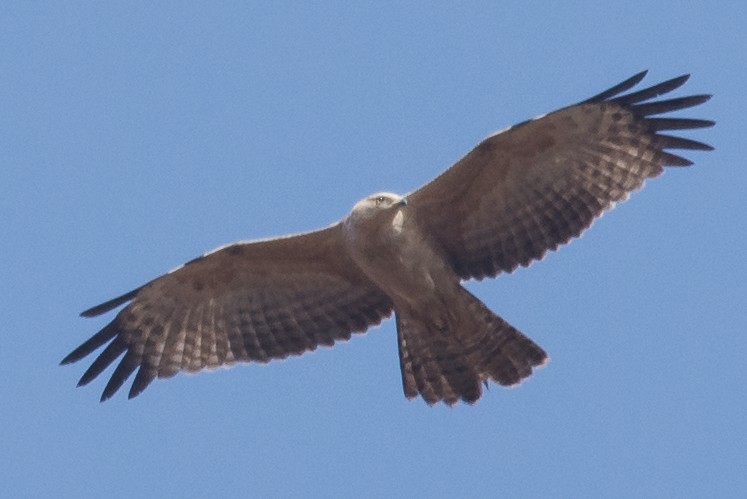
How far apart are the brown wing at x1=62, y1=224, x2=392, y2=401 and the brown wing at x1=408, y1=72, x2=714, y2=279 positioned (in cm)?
93

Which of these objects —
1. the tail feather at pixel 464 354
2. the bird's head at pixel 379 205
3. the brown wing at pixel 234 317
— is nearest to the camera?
the bird's head at pixel 379 205

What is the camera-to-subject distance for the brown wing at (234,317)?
704 inches

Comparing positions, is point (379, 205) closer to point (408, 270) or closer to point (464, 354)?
point (408, 270)

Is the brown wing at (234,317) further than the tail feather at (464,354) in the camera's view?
Yes

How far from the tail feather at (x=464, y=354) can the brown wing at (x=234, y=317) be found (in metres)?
0.58

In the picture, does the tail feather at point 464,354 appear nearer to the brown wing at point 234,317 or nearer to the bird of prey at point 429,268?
the bird of prey at point 429,268

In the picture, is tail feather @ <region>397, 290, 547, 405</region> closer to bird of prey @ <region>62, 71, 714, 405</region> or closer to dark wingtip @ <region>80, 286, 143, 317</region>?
bird of prey @ <region>62, 71, 714, 405</region>

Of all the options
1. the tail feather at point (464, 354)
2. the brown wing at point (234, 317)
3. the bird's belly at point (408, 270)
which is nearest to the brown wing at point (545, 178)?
the bird's belly at point (408, 270)

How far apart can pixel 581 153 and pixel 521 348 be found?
1660 millimetres

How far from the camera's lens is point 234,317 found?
18.1 m

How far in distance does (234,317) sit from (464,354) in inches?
79.5

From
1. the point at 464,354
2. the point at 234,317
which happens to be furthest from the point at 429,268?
the point at 234,317

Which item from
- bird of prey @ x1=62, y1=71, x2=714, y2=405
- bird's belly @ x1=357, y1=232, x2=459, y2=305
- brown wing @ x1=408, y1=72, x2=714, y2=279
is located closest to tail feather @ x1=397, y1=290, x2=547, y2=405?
bird of prey @ x1=62, y1=71, x2=714, y2=405

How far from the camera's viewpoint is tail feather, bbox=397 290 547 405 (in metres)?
17.4
